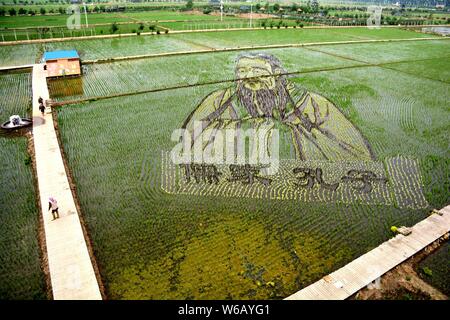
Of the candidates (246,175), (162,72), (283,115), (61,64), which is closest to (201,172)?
(246,175)

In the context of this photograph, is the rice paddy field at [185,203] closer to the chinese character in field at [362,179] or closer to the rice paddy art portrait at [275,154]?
the rice paddy art portrait at [275,154]

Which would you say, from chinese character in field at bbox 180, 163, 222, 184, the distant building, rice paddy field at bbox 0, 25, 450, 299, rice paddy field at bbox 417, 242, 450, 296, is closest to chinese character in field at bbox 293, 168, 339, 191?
rice paddy field at bbox 0, 25, 450, 299

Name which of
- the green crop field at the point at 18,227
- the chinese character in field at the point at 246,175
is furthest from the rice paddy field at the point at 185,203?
the chinese character in field at the point at 246,175

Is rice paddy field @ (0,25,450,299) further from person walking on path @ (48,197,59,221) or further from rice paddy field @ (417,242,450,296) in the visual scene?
person walking on path @ (48,197,59,221)

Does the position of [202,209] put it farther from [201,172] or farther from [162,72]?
[162,72]

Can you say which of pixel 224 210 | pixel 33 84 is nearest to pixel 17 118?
pixel 33 84

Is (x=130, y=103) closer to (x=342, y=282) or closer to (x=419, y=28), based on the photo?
(x=342, y=282)
